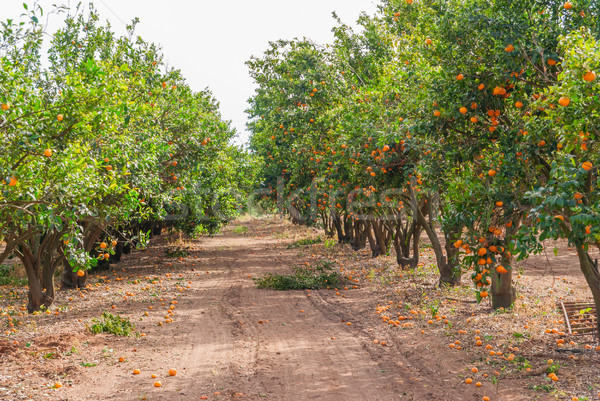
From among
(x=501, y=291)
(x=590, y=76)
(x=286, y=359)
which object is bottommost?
(x=286, y=359)

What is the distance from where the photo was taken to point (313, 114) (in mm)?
16344

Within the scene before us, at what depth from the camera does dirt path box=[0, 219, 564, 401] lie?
5.82 metres

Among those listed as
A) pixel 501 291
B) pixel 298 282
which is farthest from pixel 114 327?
pixel 501 291

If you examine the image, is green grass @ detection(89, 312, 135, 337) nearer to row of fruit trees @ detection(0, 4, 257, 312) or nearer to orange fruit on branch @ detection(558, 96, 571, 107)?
row of fruit trees @ detection(0, 4, 257, 312)

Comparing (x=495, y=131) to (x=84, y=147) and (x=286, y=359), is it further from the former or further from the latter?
(x=84, y=147)

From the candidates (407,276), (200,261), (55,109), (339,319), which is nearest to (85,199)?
(55,109)

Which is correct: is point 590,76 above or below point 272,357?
above

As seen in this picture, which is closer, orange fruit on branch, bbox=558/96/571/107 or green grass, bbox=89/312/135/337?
orange fruit on branch, bbox=558/96/571/107

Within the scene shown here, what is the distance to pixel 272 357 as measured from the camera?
7203 mm

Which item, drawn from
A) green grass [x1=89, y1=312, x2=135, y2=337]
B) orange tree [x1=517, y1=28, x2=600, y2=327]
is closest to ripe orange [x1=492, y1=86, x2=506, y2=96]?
orange tree [x1=517, y1=28, x2=600, y2=327]

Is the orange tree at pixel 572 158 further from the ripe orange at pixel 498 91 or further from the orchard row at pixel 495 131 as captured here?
the ripe orange at pixel 498 91

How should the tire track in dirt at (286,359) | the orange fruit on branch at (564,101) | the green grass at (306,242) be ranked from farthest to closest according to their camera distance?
the green grass at (306,242), the tire track in dirt at (286,359), the orange fruit on branch at (564,101)

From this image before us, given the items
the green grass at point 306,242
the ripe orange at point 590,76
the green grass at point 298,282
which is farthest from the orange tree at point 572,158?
the green grass at point 306,242

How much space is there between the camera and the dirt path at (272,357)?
5.82m
